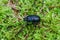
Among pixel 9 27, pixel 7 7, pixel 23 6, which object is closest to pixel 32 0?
pixel 23 6

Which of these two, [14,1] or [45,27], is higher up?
[14,1]

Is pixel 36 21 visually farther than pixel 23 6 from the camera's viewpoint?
No

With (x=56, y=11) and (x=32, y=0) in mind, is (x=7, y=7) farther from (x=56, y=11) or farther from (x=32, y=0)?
(x=56, y=11)

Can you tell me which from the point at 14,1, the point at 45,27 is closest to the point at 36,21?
the point at 45,27

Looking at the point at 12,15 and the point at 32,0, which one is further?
the point at 32,0

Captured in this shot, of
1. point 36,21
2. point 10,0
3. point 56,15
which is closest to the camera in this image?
point 36,21

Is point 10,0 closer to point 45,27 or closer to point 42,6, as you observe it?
point 42,6

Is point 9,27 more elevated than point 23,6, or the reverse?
point 23,6

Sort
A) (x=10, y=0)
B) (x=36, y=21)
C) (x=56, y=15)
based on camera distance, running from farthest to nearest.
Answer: (x=10, y=0) → (x=56, y=15) → (x=36, y=21)
